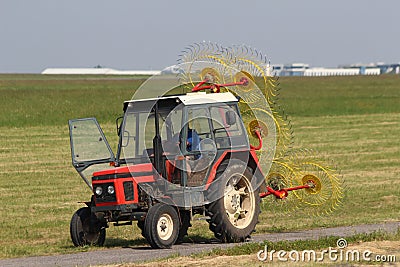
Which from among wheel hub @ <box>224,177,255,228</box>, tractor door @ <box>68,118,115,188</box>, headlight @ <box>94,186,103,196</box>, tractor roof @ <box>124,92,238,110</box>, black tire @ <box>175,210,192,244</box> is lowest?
black tire @ <box>175,210,192,244</box>

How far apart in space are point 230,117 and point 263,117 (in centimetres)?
139

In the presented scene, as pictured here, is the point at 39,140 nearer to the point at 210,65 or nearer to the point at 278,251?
the point at 210,65

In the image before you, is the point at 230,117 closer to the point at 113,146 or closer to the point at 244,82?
the point at 244,82

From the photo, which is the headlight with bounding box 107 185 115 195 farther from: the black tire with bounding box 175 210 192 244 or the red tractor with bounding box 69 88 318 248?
the black tire with bounding box 175 210 192 244

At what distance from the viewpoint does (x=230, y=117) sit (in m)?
13.3

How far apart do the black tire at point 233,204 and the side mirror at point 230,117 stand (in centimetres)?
57

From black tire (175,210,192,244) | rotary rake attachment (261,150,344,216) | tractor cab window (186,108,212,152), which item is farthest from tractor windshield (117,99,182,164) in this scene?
rotary rake attachment (261,150,344,216)

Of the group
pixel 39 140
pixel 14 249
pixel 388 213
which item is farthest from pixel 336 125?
pixel 14 249

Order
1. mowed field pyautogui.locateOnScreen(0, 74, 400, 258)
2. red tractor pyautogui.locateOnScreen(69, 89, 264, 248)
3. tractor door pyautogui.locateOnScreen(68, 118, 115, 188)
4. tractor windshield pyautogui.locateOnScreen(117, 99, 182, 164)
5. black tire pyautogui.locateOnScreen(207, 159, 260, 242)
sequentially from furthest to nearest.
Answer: mowed field pyautogui.locateOnScreen(0, 74, 400, 258) → tractor door pyautogui.locateOnScreen(68, 118, 115, 188) → black tire pyautogui.locateOnScreen(207, 159, 260, 242) → tractor windshield pyautogui.locateOnScreen(117, 99, 182, 164) → red tractor pyautogui.locateOnScreen(69, 89, 264, 248)

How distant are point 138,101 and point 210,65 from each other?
1798 mm

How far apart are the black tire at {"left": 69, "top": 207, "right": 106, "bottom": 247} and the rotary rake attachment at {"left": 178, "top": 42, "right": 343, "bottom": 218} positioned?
2596mm

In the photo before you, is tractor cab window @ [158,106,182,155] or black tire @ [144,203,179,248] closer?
black tire @ [144,203,179,248]

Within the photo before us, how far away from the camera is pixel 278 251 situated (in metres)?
11.5

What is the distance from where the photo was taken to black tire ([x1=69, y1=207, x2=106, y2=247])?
43.7 feet
